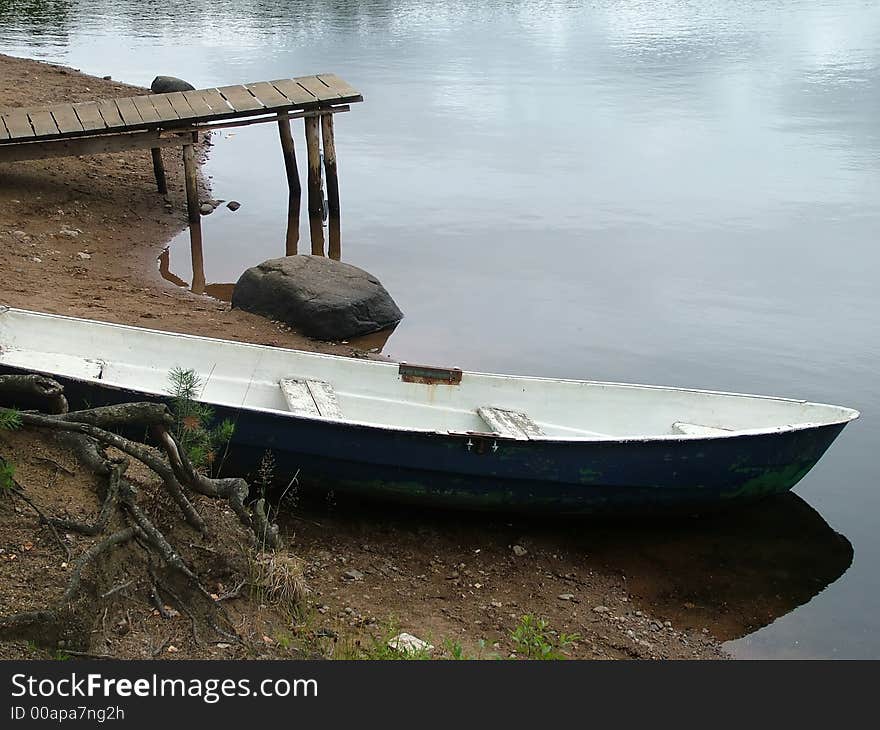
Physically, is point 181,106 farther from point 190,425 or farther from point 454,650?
point 454,650

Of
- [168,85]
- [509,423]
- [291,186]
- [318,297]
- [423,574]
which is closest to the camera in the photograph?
[423,574]

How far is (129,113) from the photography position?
13.3 metres

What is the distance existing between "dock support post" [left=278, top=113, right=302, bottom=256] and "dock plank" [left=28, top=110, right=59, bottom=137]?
285 cm

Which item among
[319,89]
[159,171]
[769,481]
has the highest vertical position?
[319,89]

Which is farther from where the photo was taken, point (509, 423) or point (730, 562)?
point (509, 423)

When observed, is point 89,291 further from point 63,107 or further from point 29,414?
point 29,414

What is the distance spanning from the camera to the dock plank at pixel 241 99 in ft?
44.8

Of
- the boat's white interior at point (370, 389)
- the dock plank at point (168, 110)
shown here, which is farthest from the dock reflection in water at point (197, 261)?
the boat's white interior at point (370, 389)

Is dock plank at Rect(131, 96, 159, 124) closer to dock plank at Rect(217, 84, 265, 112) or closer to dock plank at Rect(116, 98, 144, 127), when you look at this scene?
dock plank at Rect(116, 98, 144, 127)

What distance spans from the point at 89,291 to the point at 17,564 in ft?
22.0

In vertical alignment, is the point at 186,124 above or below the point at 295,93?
below

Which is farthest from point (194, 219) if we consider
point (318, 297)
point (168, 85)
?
point (168, 85)

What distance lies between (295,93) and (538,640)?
996 cm

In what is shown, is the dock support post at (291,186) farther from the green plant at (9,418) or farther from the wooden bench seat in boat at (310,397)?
the green plant at (9,418)
